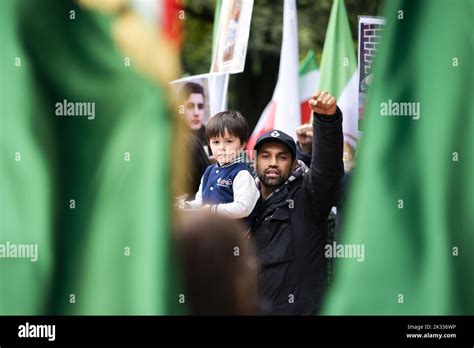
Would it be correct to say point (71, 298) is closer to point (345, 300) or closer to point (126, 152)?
point (126, 152)

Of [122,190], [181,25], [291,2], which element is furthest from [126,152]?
[291,2]

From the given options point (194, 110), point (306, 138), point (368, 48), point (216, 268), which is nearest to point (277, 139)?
point (306, 138)

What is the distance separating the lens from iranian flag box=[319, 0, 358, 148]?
512 centimetres

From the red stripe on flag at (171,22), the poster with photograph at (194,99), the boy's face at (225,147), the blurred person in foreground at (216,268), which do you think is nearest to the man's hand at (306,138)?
the boy's face at (225,147)

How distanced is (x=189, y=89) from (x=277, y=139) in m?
0.54

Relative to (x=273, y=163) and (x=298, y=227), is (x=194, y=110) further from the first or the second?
(x=298, y=227)

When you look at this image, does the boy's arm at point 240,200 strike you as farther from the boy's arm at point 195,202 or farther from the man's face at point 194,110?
the man's face at point 194,110

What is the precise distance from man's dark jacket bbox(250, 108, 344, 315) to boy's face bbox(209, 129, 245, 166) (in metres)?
0.28

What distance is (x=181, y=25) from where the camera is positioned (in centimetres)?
505

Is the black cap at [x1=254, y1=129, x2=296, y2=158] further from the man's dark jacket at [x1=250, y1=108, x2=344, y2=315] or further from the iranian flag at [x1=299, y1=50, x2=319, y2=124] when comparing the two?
the iranian flag at [x1=299, y1=50, x2=319, y2=124]

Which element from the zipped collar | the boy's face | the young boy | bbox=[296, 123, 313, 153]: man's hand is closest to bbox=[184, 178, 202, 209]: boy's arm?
the young boy

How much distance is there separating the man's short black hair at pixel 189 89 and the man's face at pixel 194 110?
2 centimetres

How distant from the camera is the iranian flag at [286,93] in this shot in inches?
204

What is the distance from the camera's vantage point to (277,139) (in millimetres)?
4918
